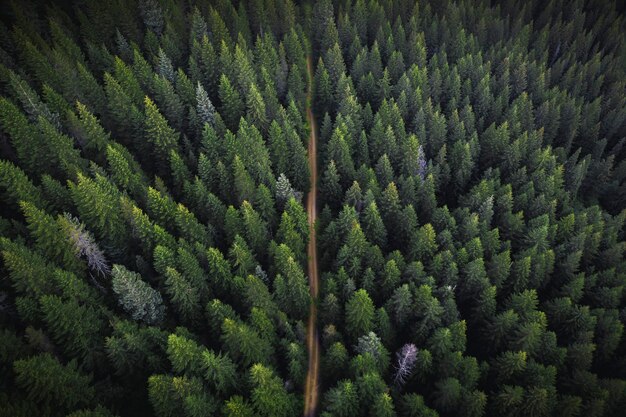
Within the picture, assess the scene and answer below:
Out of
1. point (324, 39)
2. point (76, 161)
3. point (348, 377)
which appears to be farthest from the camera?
point (324, 39)

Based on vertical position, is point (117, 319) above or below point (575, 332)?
below

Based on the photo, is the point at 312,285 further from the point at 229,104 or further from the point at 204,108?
the point at 229,104

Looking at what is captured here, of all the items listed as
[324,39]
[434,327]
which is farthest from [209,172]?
[324,39]

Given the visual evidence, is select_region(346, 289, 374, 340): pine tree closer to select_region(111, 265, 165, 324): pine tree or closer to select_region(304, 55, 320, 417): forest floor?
select_region(304, 55, 320, 417): forest floor

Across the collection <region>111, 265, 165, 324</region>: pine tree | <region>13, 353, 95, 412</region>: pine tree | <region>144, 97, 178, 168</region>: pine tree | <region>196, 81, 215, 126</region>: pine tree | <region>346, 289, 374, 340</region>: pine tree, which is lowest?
<region>13, 353, 95, 412</region>: pine tree

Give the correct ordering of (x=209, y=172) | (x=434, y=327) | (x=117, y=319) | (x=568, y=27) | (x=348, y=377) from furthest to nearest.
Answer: (x=568, y=27) < (x=209, y=172) < (x=434, y=327) < (x=348, y=377) < (x=117, y=319)

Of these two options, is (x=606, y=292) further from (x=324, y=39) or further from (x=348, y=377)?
(x=324, y=39)

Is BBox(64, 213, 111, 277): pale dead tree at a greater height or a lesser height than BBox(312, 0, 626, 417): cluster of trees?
lesser

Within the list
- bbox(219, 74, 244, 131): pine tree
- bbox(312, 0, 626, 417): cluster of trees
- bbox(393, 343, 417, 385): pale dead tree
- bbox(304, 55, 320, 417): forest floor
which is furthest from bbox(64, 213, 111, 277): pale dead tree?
bbox(393, 343, 417, 385): pale dead tree
